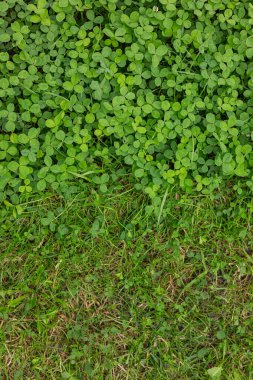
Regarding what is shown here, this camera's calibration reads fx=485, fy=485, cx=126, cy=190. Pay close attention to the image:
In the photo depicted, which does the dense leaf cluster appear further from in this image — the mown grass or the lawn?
the mown grass

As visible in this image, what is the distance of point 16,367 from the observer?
3.11 meters

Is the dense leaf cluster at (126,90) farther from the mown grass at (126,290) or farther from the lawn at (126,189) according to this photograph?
the mown grass at (126,290)

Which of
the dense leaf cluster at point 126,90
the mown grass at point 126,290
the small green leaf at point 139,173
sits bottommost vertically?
Answer: the mown grass at point 126,290

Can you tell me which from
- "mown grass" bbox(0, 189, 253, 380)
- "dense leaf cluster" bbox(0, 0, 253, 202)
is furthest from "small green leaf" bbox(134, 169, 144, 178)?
"mown grass" bbox(0, 189, 253, 380)

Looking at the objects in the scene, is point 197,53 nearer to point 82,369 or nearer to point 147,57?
point 147,57

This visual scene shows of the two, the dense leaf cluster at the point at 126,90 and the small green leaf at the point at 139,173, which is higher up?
the dense leaf cluster at the point at 126,90

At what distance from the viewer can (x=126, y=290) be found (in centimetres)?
318

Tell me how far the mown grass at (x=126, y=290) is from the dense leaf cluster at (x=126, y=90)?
0.70 feet

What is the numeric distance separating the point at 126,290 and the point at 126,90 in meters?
1.29

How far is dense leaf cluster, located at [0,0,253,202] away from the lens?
3.04 m

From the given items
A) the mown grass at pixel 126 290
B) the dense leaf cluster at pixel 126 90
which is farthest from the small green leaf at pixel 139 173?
the mown grass at pixel 126 290

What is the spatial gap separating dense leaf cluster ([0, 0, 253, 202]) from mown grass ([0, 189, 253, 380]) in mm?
213

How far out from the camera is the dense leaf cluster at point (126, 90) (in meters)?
3.04

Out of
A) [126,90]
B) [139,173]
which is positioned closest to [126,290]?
[139,173]
